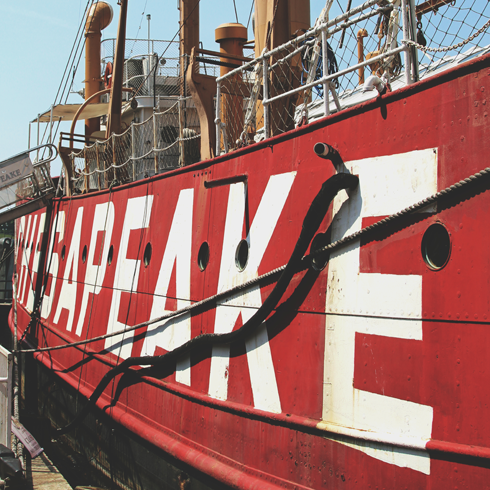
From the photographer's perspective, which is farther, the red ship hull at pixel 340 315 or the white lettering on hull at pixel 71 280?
the white lettering on hull at pixel 71 280

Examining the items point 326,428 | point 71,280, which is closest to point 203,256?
point 326,428

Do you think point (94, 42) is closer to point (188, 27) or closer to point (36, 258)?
point (188, 27)

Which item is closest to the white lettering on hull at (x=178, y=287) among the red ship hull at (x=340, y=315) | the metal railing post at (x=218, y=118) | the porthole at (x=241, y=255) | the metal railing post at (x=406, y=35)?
the red ship hull at (x=340, y=315)

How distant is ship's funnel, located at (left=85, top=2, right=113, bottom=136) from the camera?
1427cm

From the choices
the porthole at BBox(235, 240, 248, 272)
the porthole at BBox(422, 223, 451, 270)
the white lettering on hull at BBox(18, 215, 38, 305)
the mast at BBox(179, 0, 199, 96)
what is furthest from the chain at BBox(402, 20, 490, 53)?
the white lettering on hull at BBox(18, 215, 38, 305)

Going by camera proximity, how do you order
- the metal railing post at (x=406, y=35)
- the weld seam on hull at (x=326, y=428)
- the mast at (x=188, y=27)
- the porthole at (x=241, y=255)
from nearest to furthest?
the weld seam on hull at (x=326, y=428) → the metal railing post at (x=406, y=35) → the porthole at (x=241, y=255) → the mast at (x=188, y=27)

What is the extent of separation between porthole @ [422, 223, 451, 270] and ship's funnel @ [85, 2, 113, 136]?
12159 mm

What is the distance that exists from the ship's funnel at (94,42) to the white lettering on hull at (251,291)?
10.0m

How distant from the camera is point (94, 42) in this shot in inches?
571

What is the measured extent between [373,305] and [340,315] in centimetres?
32

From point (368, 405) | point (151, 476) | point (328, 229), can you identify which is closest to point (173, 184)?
point (328, 229)

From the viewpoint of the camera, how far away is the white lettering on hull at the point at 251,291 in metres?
4.57

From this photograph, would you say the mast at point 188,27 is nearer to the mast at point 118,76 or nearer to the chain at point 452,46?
the mast at point 118,76

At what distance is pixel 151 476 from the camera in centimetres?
632
